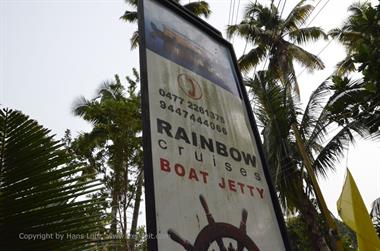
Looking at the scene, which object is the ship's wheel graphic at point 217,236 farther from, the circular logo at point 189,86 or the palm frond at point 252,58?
the palm frond at point 252,58

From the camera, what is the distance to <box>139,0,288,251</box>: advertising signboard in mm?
2580

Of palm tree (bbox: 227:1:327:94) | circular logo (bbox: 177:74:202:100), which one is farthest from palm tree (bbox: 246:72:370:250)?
circular logo (bbox: 177:74:202:100)

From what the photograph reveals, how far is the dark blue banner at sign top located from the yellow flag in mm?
2173

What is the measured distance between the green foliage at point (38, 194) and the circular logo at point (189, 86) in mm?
1989

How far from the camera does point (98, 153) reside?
40.8ft

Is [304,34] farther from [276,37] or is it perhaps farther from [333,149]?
[333,149]

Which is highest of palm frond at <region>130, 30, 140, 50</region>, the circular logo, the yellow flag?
Result: palm frond at <region>130, 30, 140, 50</region>

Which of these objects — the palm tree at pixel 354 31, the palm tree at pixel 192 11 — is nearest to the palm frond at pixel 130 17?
the palm tree at pixel 192 11

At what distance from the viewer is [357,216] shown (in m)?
4.60

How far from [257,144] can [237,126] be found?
0.31 meters

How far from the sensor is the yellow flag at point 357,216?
4461 mm

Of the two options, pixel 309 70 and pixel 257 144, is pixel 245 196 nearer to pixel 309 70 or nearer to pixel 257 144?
pixel 257 144

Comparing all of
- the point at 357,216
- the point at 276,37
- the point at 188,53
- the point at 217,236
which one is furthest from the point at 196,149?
the point at 276,37

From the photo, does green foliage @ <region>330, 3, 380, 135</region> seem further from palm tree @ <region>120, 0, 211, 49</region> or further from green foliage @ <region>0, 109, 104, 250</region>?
palm tree @ <region>120, 0, 211, 49</region>
